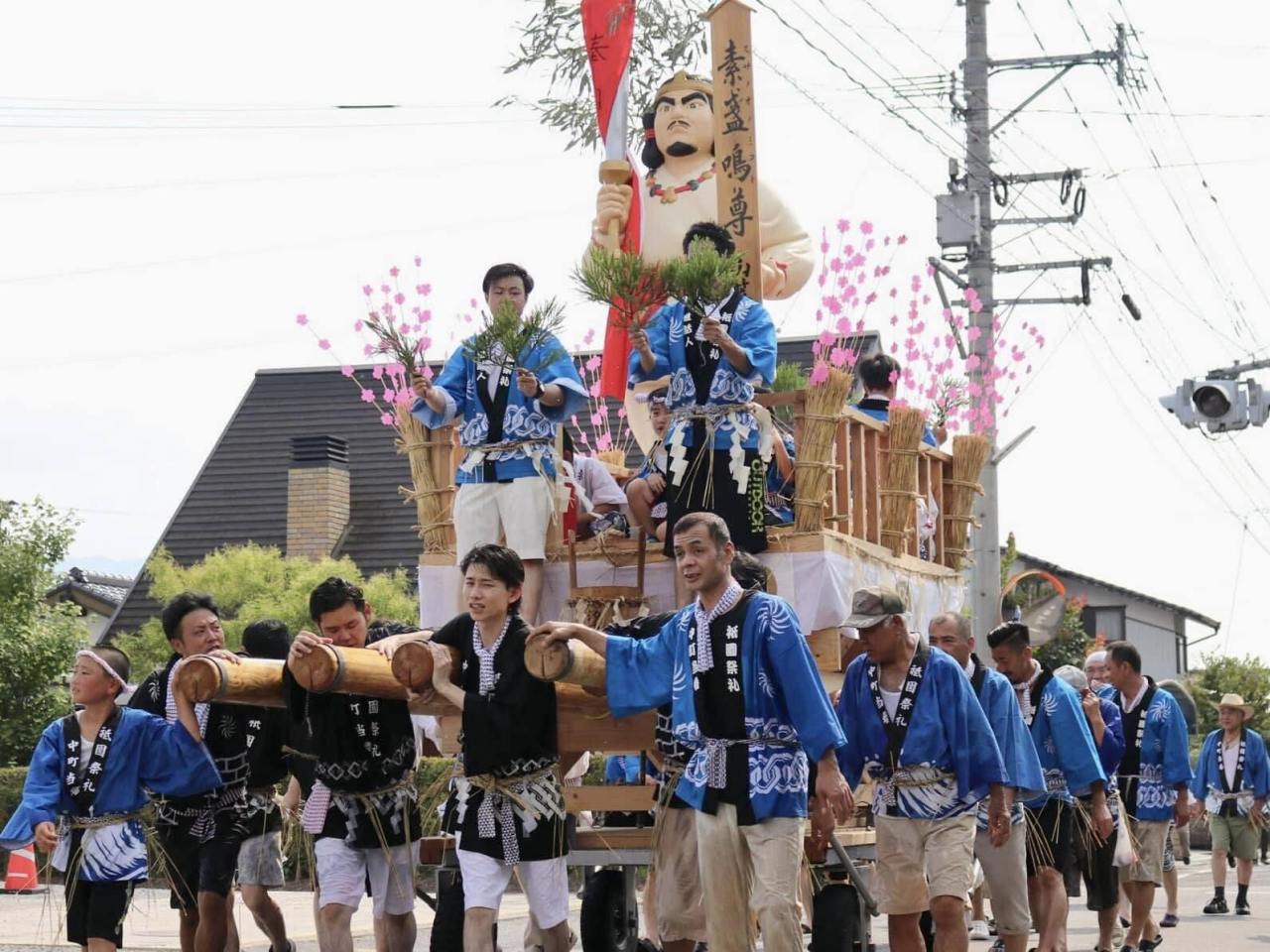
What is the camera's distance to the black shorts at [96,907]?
802 centimetres

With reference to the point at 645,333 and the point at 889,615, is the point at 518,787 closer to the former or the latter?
the point at 889,615

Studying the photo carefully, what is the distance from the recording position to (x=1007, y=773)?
8898 millimetres

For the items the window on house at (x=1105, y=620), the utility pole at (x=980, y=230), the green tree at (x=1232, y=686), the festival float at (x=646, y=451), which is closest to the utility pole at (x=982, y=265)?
the utility pole at (x=980, y=230)

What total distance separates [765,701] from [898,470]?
4.40 metres

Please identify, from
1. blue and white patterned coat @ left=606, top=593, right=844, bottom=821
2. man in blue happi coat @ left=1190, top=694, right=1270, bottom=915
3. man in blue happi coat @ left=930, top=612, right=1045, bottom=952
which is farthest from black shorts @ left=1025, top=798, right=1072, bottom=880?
man in blue happi coat @ left=1190, top=694, right=1270, bottom=915

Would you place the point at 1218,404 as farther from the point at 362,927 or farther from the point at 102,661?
the point at 102,661

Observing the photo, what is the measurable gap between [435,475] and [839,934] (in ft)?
11.2

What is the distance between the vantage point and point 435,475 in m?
10.7

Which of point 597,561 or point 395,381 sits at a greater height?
point 395,381

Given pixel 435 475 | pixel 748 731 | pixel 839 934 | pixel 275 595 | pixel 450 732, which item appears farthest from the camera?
pixel 275 595

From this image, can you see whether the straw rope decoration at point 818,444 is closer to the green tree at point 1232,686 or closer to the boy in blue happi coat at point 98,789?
the boy in blue happi coat at point 98,789

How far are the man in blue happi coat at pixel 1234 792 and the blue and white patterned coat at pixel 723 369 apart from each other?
319 inches

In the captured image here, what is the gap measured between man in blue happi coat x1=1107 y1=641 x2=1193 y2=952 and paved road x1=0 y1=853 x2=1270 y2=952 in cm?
68

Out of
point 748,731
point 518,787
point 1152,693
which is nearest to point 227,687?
point 518,787
